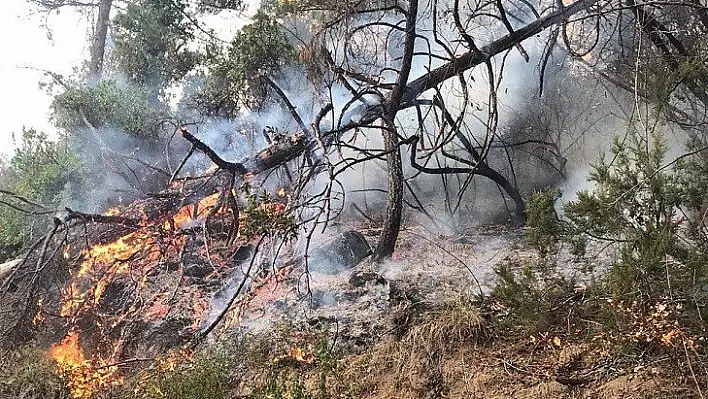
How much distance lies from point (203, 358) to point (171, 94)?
520cm

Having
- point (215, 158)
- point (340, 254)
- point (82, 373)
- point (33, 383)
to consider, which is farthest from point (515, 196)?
point (33, 383)

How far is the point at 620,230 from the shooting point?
3.78 metres

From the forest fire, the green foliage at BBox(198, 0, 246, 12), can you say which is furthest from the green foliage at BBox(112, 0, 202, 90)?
the forest fire

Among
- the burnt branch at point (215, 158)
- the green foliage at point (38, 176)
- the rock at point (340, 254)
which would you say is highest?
the green foliage at point (38, 176)

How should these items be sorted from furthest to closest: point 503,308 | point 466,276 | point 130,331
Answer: point 130,331 → point 466,276 → point 503,308

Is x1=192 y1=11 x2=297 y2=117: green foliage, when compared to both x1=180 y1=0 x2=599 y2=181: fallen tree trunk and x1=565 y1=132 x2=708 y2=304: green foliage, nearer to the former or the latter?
x1=180 y1=0 x2=599 y2=181: fallen tree trunk

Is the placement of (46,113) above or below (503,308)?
above

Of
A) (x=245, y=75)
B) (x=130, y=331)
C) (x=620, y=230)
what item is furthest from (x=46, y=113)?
(x=620, y=230)

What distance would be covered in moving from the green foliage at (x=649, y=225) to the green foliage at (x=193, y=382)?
8.83 ft

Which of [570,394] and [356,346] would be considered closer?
[570,394]

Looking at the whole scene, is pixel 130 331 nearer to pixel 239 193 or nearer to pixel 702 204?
pixel 239 193

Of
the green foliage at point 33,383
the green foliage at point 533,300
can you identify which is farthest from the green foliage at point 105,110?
the green foliage at point 533,300

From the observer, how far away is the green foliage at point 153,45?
866 cm

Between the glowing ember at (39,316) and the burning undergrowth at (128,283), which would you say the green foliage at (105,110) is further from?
the glowing ember at (39,316)
